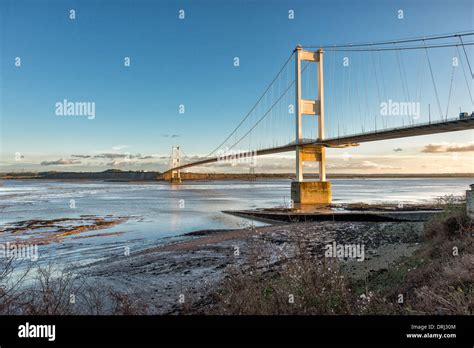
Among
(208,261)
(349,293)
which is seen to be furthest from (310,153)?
(349,293)

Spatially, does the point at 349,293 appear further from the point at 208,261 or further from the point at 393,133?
the point at 393,133

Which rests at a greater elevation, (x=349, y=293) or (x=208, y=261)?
(x=349, y=293)

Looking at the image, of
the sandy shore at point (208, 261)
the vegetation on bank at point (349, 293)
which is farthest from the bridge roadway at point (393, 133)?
the vegetation on bank at point (349, 293)

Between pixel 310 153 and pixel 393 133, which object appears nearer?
pixel 393 133

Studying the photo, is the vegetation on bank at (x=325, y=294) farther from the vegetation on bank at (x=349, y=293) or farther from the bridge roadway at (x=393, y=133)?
the bridge roadway at (x=393, y=133)

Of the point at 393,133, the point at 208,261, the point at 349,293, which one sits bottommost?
the point at 208,261

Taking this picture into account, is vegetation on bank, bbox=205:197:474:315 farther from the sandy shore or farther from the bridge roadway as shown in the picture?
the bridge roadway
